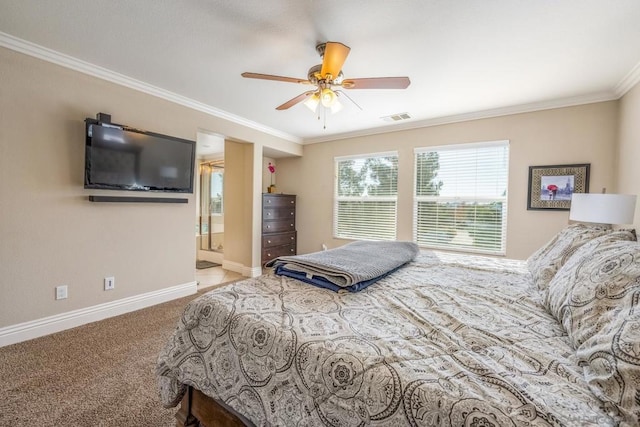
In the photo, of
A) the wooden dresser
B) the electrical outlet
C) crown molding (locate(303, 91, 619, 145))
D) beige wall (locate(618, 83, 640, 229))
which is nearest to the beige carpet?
the electrical outlet

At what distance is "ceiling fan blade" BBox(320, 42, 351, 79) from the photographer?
6.18ft

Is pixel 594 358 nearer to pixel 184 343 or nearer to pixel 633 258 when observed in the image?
pixel 633 258

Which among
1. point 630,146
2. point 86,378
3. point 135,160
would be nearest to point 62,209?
point 135,160

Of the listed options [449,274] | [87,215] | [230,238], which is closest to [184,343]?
[449,274]

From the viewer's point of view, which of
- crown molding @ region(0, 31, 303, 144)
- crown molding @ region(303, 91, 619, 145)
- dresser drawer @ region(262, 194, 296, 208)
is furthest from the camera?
dresser drawer @ region(262, 194, 296, 208)

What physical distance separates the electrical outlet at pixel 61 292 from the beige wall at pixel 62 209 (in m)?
0.04

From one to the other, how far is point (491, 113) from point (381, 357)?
3.83 metres

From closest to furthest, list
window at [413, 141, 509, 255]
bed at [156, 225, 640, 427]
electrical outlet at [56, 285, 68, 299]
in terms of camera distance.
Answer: bed at [156, 225, 640, 427] → electrical outlet at [56, 285, 68, 299] → window at [413, 141, 509, 255]

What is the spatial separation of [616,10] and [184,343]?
10.3 feet

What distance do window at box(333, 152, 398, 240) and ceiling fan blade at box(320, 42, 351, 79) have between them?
257 centimetres

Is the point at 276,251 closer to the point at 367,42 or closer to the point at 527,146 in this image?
the point at 367,42

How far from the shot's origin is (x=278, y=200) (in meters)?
4.90

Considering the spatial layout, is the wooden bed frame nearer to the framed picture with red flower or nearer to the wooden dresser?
the wooden dresser

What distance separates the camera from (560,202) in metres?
3.27
